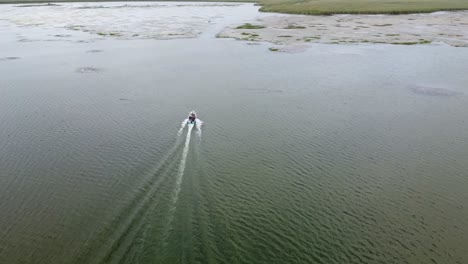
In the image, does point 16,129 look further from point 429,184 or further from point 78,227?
point 429,184

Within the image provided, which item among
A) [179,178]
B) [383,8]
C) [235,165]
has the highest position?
[383,8]

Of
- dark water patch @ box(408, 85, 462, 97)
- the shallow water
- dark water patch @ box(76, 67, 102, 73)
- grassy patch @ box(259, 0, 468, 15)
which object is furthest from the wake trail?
grassy patch @ box(259, 0, 468, 15)

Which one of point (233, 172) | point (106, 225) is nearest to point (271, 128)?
point (233, 172)

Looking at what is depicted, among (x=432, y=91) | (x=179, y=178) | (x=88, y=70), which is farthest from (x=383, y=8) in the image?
(x=179, y=178)

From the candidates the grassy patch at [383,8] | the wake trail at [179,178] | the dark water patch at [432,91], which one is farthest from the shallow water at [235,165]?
the grassy patch at [383,8]

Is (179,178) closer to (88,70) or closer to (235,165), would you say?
(235,165)

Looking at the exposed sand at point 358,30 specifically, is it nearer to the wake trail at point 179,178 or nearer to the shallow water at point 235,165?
the shallow water at point 235,165
